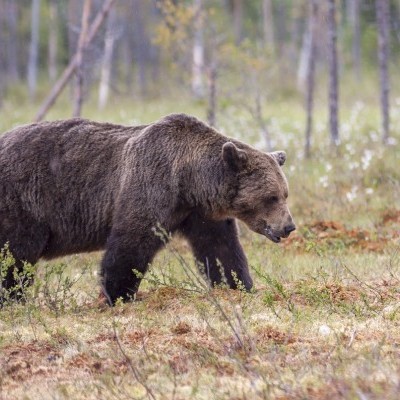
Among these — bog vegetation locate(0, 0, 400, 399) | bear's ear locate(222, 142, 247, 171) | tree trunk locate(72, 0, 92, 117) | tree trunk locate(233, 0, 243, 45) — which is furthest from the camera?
tree trunk locate(233, 0, 243, 45)

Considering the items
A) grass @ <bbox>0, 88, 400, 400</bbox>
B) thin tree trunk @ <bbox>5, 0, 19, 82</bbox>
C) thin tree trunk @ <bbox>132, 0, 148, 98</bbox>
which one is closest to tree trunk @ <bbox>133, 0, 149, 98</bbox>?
thin tree trunk @ <bbox>132, 0, 148, 98</bbox>

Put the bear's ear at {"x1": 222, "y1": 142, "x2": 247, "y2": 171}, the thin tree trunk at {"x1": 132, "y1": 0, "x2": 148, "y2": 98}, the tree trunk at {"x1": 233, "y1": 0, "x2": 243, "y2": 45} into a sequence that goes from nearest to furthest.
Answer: the bear's ear at {"x1": 222, "y1": 142, "x2": 247, "y2": 171}, the thin tree trunk at {"x1": 132, "y1": 0, "x2": 148, "y2": 98}, the tree trunk at {"x1": 233, "y1": 0, "x2": 243, "y2": 45}

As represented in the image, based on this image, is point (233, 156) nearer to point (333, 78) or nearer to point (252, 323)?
point (252, 323)

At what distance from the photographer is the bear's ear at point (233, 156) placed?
22.7 ft

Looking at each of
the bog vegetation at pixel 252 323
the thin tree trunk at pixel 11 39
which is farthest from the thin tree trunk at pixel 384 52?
the thin tree trunk at pixel 11 39

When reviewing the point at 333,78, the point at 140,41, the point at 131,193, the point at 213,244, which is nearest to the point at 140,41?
the point at 140,41

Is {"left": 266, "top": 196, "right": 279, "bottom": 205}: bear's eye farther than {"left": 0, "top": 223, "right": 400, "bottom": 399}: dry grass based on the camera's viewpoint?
Yes

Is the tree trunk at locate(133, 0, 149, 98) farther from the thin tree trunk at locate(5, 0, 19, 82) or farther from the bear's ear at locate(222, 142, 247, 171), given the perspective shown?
the bear's ear at locate(222, 142, 247, 171)

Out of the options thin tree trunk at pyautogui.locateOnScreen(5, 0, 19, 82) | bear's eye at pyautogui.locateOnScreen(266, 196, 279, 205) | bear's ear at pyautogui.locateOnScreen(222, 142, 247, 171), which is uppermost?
bear's ear at pyautogui.locateOnScreen(222, 142, 247, 171)

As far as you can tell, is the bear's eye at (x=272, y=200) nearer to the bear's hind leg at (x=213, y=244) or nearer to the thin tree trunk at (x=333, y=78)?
the bear's hind leg at (x=213, y=244)

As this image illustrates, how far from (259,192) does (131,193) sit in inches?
42.2

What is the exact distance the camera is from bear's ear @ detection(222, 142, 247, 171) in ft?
22.7

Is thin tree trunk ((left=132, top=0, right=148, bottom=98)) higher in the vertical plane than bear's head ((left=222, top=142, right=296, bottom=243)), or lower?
lower

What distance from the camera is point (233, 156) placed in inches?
275
